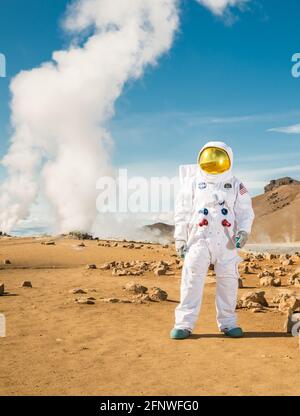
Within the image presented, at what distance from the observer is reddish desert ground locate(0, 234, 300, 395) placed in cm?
464

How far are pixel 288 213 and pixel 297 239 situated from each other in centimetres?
1111

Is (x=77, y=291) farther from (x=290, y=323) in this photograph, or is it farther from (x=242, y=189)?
(x=290, y=323)

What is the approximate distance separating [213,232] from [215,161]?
997mm

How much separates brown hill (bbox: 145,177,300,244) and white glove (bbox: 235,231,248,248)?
61352mm

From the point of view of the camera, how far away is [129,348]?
6098mm

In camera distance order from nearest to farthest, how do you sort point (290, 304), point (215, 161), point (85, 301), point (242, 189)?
point (215, 161) → point (242, 189) → point (290, 304) → point (85, 301)

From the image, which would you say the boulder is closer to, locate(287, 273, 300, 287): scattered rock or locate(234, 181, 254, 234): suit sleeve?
locate(234, 181, 254, 234): suit sleeve

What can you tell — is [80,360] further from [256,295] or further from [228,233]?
[256,295]

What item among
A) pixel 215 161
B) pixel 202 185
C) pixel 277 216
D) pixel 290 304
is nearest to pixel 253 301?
pixel 290 304

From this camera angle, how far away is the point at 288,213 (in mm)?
86562

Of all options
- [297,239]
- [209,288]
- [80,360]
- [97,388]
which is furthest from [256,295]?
[297,239]

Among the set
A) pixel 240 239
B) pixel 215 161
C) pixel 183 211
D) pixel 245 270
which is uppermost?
pixel 215 161

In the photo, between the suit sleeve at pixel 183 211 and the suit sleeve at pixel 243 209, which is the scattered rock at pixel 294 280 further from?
the suit sleeve at pixel 183 211
